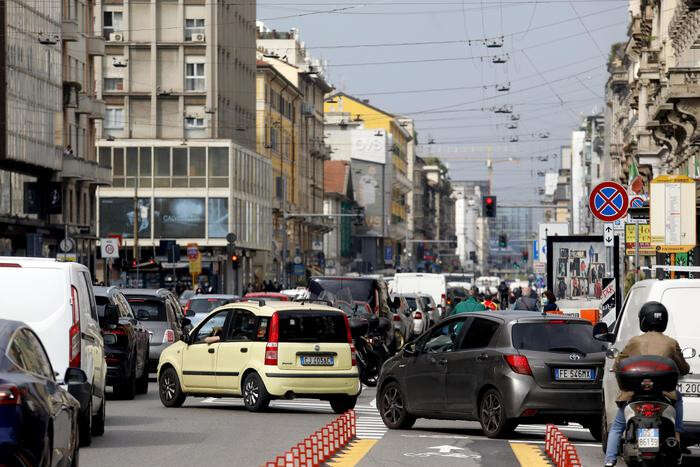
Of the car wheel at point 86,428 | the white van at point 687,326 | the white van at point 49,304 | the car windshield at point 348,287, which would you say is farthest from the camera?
the car windshield at point 348,287

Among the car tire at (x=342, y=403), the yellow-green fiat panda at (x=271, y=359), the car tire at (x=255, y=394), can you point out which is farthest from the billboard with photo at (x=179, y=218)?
the car tire at (x=255, y=394)

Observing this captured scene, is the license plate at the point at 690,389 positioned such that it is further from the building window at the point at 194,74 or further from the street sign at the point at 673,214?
the building window at the point at 194,74

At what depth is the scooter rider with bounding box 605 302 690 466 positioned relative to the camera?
45.9ft

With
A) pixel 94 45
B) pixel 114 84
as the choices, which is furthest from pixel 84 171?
pixel 114 84

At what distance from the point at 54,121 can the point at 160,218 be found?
2455 centimetres

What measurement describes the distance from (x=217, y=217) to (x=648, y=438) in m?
79.5

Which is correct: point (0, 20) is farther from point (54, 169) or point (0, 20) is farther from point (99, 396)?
point (99, 396)

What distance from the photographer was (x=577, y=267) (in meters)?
44.8

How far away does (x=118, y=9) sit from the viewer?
9294cm

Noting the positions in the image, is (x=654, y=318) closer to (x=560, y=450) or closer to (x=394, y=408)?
(x=560, y=450)

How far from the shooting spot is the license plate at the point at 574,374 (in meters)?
19.1

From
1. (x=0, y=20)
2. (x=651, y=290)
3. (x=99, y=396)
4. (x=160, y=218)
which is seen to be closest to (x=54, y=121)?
(x=0, y=20)

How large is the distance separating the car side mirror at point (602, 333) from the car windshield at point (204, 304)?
24.2 meters


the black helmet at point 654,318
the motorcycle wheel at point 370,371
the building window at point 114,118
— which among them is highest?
the building window at point 114,118
